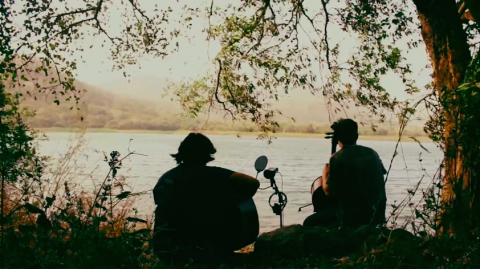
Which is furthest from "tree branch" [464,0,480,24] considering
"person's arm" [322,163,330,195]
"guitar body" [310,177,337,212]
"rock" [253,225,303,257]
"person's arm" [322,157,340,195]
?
"rock" [253,225,303,257]

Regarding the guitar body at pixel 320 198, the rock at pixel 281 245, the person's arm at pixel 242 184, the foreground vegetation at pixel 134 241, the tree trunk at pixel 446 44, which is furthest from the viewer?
the guitar body at pixel 320 198

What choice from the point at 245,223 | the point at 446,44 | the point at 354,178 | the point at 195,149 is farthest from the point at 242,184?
the point at 446,44

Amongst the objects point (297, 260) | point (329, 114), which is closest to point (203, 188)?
point (297, 260)

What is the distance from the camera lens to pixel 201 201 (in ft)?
17.1

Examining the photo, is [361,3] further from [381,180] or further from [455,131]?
[455,131]

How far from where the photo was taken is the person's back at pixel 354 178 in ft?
19.3

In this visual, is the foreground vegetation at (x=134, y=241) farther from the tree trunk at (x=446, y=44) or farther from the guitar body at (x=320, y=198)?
the tree trunk at (x=446, y=44)

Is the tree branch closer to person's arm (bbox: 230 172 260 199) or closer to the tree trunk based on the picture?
the tree trunk

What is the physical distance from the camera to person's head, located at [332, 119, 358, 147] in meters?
5.95

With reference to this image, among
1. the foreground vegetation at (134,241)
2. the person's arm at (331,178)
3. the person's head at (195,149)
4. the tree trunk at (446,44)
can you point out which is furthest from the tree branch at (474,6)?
the person's head at (195,149)

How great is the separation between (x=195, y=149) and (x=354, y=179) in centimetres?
186

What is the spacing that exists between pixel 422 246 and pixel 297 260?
2106 mm

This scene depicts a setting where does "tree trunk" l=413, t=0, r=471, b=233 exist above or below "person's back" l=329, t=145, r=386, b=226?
above

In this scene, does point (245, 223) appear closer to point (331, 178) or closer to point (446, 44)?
point (331, 178)
